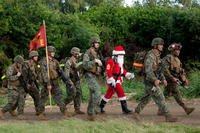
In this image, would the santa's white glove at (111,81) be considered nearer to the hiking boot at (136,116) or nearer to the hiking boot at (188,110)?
the hiking boot at (136,116)

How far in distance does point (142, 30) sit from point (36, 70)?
16.5 metres

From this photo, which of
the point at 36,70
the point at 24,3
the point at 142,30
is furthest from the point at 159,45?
the point at 142,30

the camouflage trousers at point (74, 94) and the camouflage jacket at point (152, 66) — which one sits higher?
the camouflage jacket at point (152, 66)

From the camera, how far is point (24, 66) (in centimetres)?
1471

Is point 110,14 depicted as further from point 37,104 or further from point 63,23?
point 37,104

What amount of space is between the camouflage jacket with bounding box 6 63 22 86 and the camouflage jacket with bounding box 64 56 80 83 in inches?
51.2

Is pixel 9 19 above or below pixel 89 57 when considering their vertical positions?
above

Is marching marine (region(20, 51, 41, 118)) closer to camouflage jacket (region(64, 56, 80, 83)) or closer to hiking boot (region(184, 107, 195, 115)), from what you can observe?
camouflage jacket (region(64, 56, 80, 83))

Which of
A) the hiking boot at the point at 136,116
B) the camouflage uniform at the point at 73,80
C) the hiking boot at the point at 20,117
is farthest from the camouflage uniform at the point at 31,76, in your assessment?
the hiking boot at the point at 136,116

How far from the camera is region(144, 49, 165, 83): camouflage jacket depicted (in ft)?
42.3

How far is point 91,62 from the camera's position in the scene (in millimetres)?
13453

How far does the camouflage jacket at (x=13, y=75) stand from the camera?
1455cm

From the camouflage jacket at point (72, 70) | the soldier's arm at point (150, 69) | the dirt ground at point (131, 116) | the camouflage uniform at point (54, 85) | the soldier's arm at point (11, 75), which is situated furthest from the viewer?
the camouflage jacket at point (72, 70)

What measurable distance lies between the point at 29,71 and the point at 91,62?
2142 millimetres
